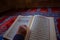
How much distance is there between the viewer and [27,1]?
2402 millimetres

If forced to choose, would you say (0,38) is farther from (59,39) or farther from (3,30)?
(59,39)

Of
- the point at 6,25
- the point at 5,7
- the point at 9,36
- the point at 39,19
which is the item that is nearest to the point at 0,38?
the point at 9,36

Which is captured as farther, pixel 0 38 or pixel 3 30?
pixel 3 30

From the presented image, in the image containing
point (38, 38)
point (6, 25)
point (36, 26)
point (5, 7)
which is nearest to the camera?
point (38, 38)

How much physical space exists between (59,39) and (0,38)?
18.9 inches

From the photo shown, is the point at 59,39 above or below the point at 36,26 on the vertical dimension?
below

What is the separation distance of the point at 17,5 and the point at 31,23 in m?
1.41

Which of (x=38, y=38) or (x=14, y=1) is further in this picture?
(x=14, y=1)

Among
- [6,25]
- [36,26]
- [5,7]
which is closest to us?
[36,26]

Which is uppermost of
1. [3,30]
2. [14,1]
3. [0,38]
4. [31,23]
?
[14,1]

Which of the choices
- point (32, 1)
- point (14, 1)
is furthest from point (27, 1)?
point (14, 1)

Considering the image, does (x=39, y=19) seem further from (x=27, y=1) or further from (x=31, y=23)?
(x=27, y=1)

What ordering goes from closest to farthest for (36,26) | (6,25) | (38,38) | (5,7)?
(38,38) → (36,26) → (6,25) → (5,7)

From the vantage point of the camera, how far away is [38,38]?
32.2 inches
